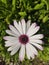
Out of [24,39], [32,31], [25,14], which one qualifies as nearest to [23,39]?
[24,39]

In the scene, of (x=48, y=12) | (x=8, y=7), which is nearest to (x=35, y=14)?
(x=48, y=12)

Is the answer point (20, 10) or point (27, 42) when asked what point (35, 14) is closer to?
point (20, 10)

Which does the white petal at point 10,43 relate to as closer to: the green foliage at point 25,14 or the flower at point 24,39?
the flower at point 24,39

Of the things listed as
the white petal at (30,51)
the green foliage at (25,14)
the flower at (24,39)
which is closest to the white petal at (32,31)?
the flower at (24,39)

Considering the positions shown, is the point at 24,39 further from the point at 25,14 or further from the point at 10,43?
the point at 25,14

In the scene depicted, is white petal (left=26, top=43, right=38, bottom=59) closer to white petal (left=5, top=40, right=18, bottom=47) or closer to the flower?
the flower
